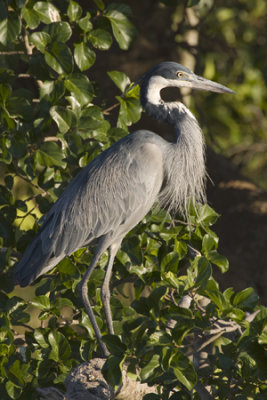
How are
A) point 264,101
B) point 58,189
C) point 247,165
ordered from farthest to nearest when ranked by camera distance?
point 247,165
point 264,101
point 58,189

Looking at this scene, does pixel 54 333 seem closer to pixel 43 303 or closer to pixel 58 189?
pixel 43 303

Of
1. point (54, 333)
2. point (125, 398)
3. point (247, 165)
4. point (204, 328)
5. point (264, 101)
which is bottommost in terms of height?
point (247, 165)

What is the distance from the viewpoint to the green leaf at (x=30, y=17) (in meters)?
3.38

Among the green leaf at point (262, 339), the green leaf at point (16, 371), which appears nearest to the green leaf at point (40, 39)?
the green leaf at point (16, 371)

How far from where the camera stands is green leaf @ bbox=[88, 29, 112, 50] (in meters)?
3.52

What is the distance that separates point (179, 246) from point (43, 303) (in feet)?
2.20

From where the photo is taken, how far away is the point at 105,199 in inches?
134

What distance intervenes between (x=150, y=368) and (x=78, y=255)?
1.05m

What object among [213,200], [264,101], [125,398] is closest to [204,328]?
[125,398]

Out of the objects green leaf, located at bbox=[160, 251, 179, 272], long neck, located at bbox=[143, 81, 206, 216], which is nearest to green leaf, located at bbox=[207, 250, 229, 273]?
green leaf, located at bbox=[160, 251, 179, 272]

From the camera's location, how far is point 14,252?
11.8 ft

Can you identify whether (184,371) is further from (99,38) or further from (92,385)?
(99,38)

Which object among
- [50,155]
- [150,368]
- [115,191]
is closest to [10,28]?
[50,155]

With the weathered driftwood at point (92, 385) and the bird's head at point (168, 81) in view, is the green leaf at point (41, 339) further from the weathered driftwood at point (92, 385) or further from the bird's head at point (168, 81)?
the bird's head at point (168, 81)
